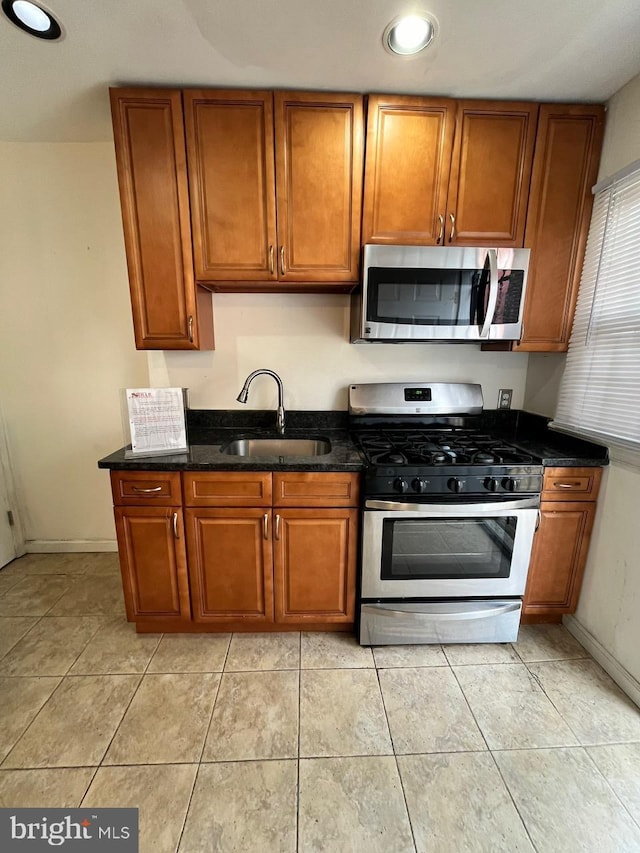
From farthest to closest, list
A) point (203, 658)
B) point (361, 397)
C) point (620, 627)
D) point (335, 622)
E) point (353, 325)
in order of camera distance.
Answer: point (361, 397), point (353, 325), point (335, 622), point (203, 658), point (620, 627)

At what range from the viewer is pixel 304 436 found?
6.82 feet

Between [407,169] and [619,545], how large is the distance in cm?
200

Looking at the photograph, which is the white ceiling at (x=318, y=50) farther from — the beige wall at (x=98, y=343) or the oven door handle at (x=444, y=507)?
the oven door handle at (x=444, y=507)

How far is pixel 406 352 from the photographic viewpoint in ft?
7.08

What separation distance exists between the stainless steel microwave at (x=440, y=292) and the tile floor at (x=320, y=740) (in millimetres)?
1599

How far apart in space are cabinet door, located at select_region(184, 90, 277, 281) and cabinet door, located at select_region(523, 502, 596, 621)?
1851 mm

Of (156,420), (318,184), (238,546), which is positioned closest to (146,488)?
(156,420)

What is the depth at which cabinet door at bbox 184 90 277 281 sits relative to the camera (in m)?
1.57

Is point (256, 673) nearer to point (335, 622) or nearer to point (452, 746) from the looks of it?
point (335, 622)

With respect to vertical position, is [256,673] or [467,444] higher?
[467,444]

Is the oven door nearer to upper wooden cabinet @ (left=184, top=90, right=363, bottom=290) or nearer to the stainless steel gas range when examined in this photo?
the stainless steel gas range

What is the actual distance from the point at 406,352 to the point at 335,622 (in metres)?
1.58

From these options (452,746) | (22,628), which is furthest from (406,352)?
(22,628)

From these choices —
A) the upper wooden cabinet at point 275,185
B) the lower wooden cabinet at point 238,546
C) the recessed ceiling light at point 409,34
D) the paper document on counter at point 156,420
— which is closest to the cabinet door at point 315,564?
the lower wooden cabinet at point 238,546
